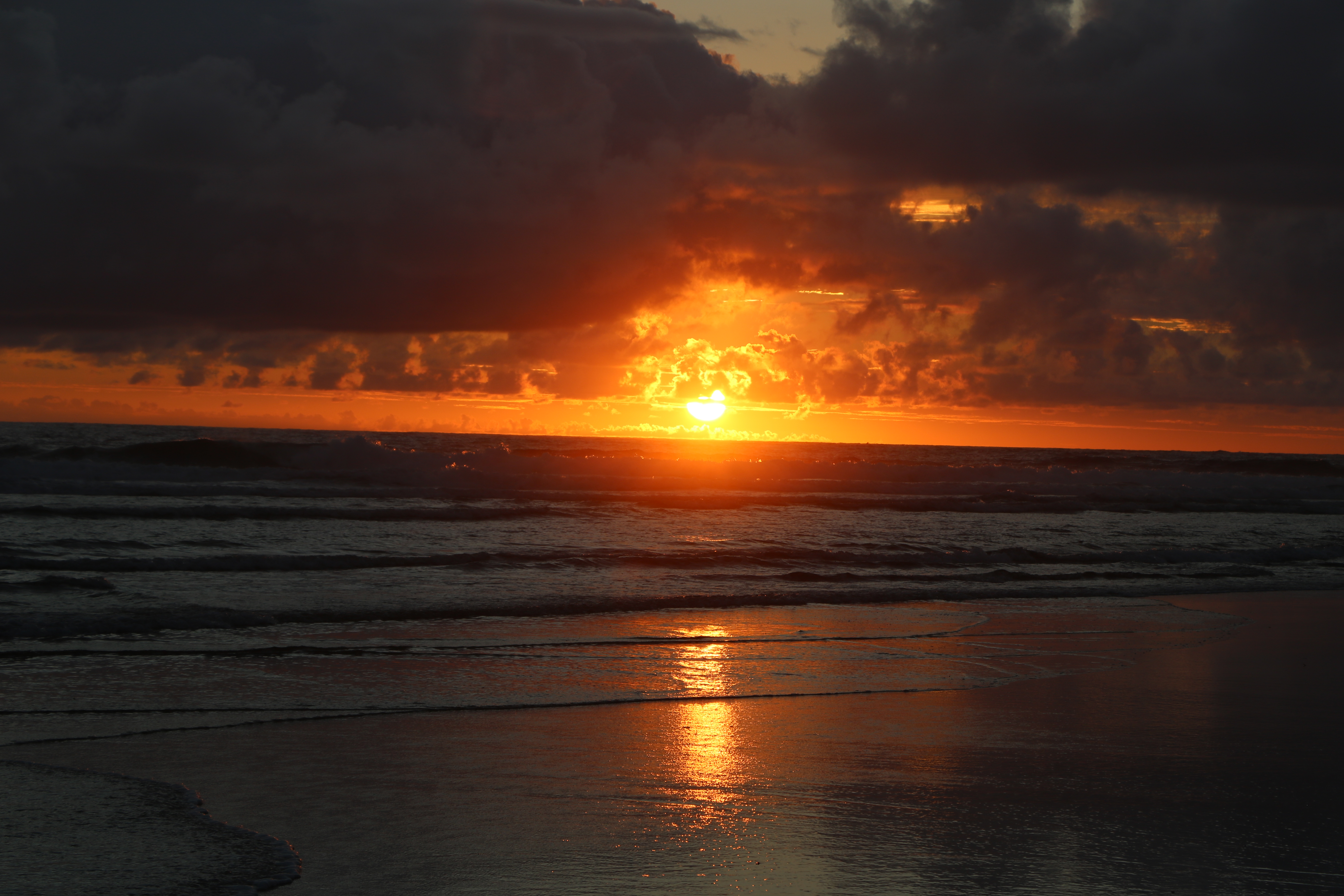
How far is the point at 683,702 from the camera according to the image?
7.20m

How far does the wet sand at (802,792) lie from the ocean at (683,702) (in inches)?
0.9

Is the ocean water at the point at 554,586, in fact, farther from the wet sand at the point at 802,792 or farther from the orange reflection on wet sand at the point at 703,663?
the wet sand at the point at 802,792

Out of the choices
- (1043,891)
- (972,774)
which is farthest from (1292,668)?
(1043,891)

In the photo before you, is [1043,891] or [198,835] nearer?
[1043,891]

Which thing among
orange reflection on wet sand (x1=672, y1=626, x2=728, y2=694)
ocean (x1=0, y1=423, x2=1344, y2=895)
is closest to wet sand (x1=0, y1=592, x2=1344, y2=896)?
ocean (x1=0, y1=423, x2=1344, y2=895)

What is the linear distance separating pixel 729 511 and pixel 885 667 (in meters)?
16.9

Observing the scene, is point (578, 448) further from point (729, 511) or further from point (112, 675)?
point (112, 675)

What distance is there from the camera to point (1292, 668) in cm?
887

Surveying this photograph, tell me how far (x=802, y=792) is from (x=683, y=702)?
6.87ft

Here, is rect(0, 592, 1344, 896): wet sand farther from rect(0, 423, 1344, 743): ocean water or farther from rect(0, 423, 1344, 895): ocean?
rect(0, 423, 1344, 743): ocean water

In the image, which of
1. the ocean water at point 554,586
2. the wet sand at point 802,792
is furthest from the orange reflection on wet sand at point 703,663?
the wet sand at point 802,792

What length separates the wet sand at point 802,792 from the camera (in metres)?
4.11

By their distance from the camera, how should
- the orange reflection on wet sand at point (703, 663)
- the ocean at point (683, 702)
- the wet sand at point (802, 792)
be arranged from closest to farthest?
the wet sand at point (802, 792)
the ocean at point (683, 702)
the orange reflection on wet sand at point (703, 663)

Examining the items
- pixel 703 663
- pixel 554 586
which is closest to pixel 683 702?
pixel 703 663
